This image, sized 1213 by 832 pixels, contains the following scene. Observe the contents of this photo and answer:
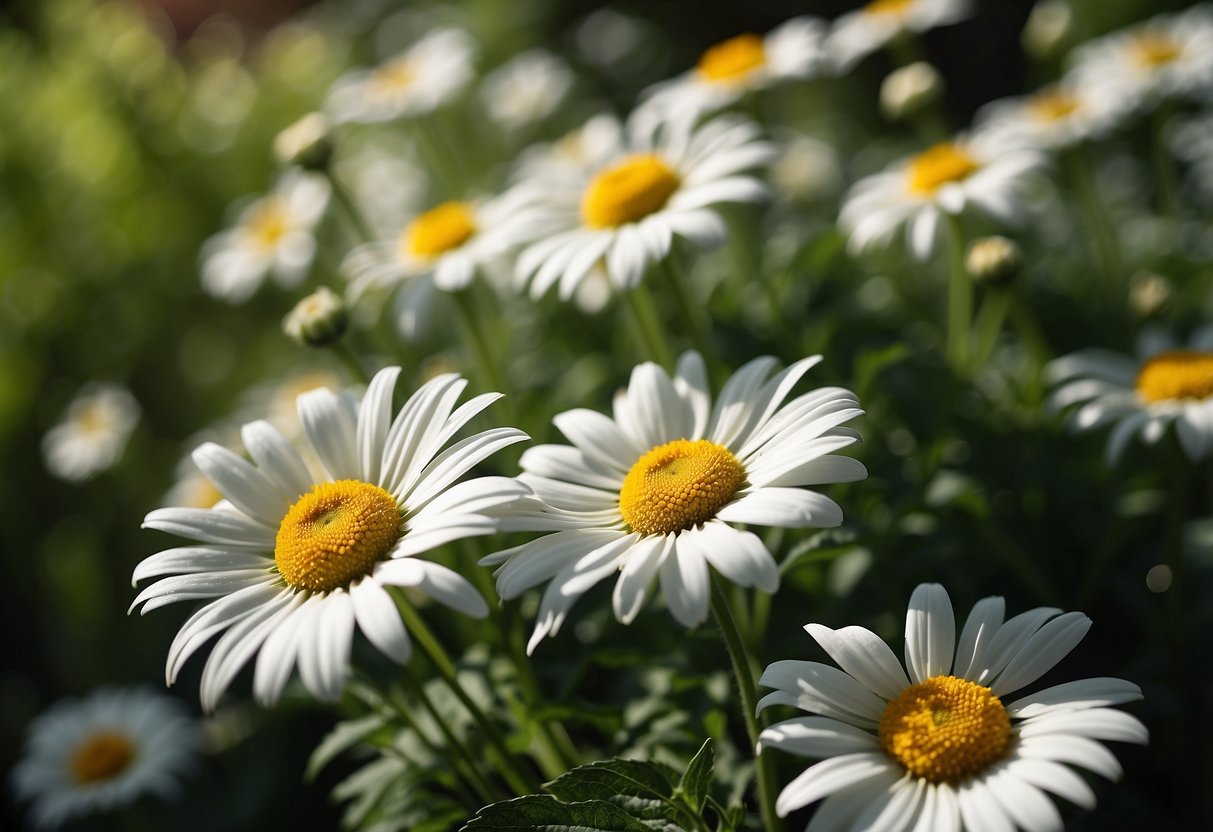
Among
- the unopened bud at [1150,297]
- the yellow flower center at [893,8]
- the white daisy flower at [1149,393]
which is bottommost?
the unopened bud at [1150,297]

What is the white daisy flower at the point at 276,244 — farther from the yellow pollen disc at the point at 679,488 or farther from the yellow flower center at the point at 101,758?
the yellow pollen disc at the point at 679,488

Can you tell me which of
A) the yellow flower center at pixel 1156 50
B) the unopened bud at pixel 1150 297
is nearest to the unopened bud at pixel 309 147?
the unopened bud at pixel 1150 297

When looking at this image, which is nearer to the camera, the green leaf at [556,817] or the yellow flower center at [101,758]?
the green leaf at [556,817]

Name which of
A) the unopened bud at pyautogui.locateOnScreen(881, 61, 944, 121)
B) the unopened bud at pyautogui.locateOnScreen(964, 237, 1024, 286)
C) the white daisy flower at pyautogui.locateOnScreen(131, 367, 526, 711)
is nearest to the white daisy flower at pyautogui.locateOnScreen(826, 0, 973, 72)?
the unopened bud at pyautogui.locateOnScreen(881, 61, 944, 121)

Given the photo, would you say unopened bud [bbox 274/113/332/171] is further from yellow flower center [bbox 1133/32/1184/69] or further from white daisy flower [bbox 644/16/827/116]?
yellow flower center [bbox 1133/32/1184/69]

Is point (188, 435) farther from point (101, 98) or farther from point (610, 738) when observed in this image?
point (610, 738)

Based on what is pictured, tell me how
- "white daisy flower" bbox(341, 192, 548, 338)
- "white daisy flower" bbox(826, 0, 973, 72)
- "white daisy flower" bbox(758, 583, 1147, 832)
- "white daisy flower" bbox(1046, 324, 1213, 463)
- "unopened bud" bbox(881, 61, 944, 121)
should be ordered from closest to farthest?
"white daisy flower" bbox(758, 583, 1147, 832), "white daisy flower" bbox(1046, 324, 1213, 463), "white daisy flower" bbox(341, 192, 548, 338), "unopened bud" bbox(881, 61, 944, 121), "white daisy flower" bbox(826, 0, 973, 72)

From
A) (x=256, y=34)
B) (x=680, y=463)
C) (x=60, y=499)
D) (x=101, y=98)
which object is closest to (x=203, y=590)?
(x=680, y=463)
